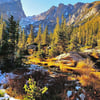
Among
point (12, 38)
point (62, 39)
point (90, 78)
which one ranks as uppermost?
point (62, 39)

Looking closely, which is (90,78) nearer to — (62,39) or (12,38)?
(12,38)

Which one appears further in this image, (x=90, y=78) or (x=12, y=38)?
(x=12, y=38)

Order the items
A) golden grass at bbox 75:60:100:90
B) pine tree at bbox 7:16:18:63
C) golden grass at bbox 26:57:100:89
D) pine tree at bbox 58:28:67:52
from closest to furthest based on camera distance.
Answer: golden grass at bbox 75:60:100:90
golden grass at bbox 26:57:100:89
pine tree at bbox 7:16:18:63
pine tree at bbox 58:28:67:52

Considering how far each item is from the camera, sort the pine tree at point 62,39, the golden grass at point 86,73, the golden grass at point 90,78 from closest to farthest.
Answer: the golden grass at point 90,78 < the golden grass at point 86,73 < the pine tree at point 62,39

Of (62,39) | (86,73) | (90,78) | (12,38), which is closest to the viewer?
(90,78)

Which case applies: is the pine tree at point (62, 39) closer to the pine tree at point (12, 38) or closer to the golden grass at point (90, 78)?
the pine tree at point (12, 38)

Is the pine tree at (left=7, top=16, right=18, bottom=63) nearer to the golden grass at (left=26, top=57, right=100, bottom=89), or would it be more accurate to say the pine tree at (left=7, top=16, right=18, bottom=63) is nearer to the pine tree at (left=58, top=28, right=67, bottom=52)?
the golden grass at (left=26, top=57, right=100, bottom=89)

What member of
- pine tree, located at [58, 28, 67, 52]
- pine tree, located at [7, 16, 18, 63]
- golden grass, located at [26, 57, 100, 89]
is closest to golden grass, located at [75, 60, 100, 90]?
golden grass, located at [26, 57, 100, 89]

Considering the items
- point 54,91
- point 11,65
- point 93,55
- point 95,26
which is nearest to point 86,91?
point 54,91

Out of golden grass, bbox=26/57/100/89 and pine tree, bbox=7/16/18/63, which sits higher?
pine tree, bbox=7/16/18/63

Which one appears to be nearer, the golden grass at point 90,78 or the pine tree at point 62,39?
the golden grass at point 90,78

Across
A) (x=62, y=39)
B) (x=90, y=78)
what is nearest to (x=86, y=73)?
(x=90, y=78)

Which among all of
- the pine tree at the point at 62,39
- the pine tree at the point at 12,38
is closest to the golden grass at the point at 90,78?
the pine tree at the point at 12,38

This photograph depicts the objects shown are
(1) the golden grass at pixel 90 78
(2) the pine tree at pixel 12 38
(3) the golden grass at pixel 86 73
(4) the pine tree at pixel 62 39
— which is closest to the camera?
(1) the golden grass at pixel 90 78
